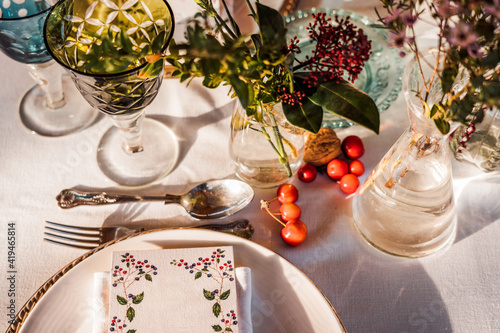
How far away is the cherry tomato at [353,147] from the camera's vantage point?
0.81 m

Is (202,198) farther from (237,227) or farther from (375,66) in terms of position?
(375,66)

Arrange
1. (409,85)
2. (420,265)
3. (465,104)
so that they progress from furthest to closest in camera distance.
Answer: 1. (420,265)
2. (409,85)
3. (465,104)

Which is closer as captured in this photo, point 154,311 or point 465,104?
point 465,104

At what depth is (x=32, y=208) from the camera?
779 millimetres

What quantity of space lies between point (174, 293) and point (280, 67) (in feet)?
1.07

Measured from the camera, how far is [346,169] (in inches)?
31.7

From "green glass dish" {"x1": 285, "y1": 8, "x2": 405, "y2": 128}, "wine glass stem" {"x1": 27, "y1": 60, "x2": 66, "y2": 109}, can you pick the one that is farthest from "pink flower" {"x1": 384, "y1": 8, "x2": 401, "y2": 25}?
"wine glass stem" {"x1": 27, "y1": 60, "x2": 66, "y2": 109}

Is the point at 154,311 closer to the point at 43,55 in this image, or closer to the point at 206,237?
the point at 206,237

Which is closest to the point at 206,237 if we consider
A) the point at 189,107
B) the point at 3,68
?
the point at 189,107

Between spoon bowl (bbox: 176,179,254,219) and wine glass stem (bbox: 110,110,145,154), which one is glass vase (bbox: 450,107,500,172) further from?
wine glass stem (bbox: 110,110,145,154)

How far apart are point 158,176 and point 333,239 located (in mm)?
319

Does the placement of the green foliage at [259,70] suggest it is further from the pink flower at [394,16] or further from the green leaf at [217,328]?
the green leaf at [217,328]

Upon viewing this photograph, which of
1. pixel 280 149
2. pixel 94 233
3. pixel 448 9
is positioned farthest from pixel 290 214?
pixel 448 9

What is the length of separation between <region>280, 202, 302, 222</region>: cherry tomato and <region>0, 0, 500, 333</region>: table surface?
3 centimetres
